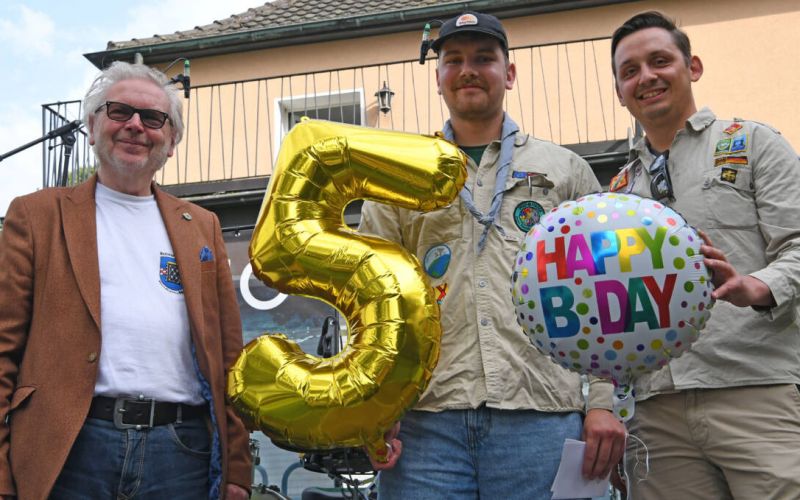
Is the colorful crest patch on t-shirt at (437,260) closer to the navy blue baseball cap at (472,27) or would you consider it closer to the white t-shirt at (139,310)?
the navy blue baseball cap at (472,27)

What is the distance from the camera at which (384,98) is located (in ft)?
28.9

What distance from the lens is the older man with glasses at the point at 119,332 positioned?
6.07ft

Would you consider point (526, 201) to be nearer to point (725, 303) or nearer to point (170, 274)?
point (725, 303)

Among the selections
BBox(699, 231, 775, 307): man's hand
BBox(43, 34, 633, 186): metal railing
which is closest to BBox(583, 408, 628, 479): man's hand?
BBox(699, 231, 775, 307): man's hand

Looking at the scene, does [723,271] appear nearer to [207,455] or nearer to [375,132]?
[375,132]

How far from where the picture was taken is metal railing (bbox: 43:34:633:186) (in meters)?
8.50

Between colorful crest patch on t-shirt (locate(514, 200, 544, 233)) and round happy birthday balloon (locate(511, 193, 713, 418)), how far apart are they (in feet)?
0.98

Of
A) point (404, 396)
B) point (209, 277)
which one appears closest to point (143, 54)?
point (209, 277)

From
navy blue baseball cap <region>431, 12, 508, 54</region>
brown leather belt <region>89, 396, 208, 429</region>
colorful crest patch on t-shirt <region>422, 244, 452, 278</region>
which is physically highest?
navy blue baseball cap <region>431, 12, 508, 54</region>

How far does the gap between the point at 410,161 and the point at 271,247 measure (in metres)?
0.39

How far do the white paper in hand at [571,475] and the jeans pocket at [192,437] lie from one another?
35.7 inches

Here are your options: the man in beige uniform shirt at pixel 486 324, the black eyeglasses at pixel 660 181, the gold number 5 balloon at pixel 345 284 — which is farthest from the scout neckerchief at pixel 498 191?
the black eyeglasses at pixel 660 181

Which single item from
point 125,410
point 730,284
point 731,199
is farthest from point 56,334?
point 731,199

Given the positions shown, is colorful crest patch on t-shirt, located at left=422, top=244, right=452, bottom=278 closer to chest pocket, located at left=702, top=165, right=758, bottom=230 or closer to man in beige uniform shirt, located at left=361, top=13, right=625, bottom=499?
man in beige uniform shirt, located at left=361, top=13, right=625, bottom=499
